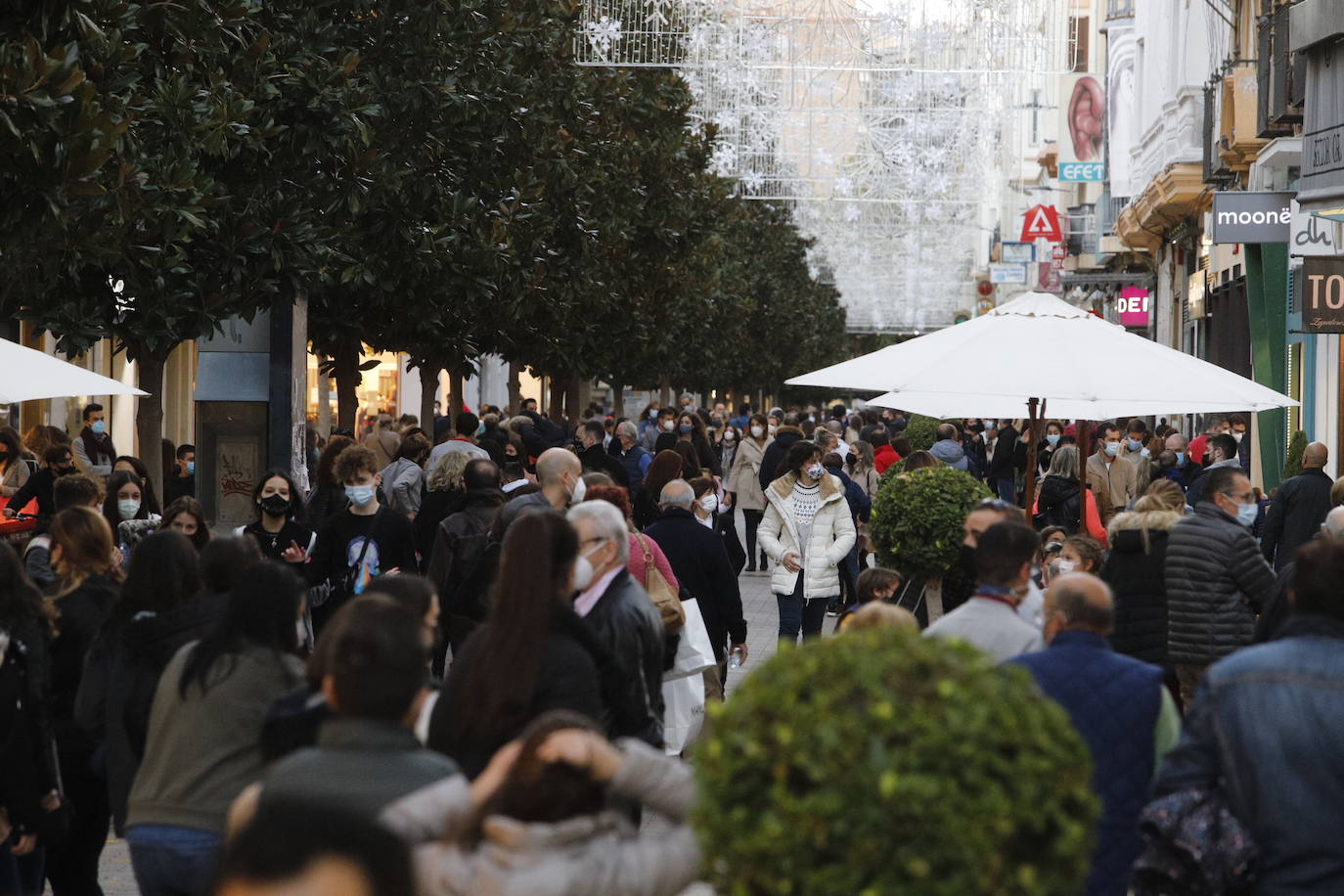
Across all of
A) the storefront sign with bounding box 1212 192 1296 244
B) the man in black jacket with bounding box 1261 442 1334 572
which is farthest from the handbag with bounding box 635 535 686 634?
the storefront sign with bounding box 1212 192 1296 244

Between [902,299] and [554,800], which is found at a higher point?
[902,299]

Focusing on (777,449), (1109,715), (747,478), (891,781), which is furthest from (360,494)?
(747,478)

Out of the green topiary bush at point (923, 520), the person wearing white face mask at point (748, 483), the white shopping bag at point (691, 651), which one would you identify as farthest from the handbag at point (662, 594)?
the person wearing white face mask at point (748, 483)

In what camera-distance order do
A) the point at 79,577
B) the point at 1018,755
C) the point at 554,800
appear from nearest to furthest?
the point at 1018,755 → the point at 554,800 → the point at 79,577

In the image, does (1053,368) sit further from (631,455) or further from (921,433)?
(921,433)

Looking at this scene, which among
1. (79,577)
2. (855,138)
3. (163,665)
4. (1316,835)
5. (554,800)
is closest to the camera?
(554,800)

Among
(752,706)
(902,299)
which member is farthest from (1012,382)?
(902,299)

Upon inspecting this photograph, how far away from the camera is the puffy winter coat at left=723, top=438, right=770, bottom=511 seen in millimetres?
21906

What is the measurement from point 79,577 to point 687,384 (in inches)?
2032

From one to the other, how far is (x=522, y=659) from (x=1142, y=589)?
16.3ft

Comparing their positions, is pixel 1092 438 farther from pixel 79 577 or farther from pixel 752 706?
pixel 752 706

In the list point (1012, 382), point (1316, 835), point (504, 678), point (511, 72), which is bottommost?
point (1316, 835)

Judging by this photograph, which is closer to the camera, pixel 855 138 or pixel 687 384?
pixel 855 138

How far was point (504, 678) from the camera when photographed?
4852 millimetres
